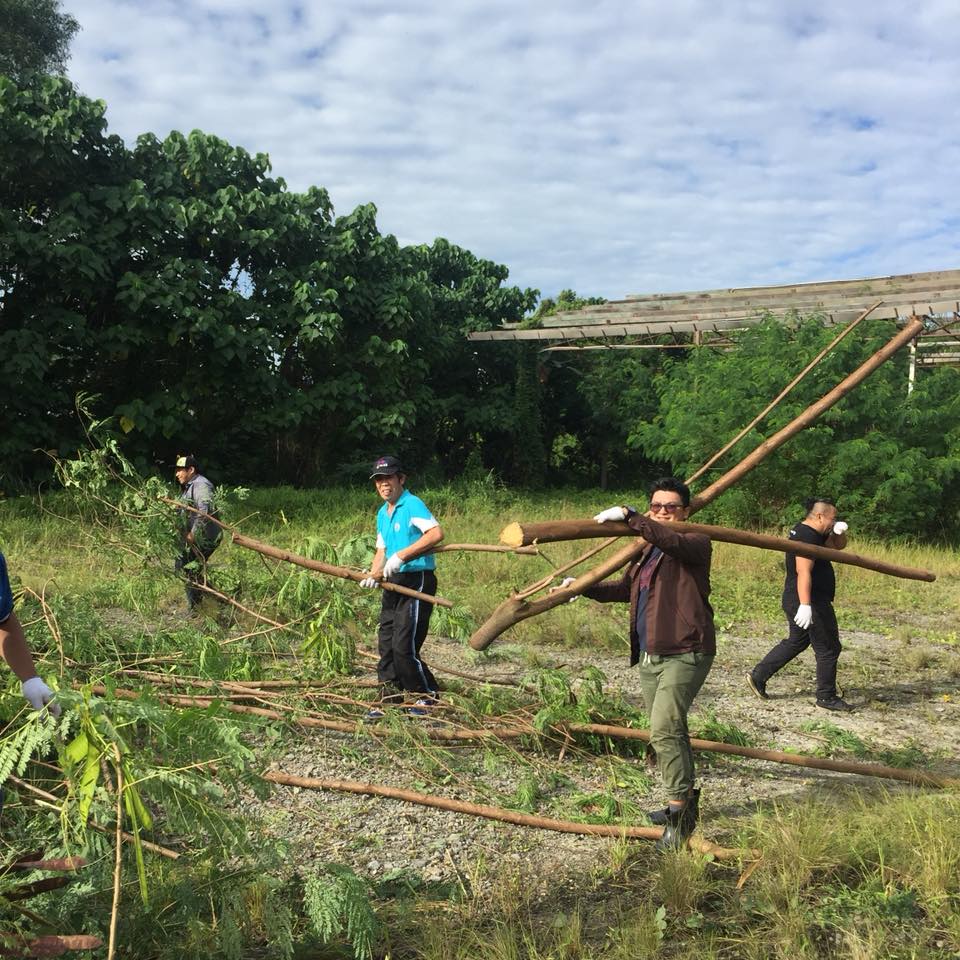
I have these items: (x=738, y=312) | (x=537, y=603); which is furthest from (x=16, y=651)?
(x=738, y=312)

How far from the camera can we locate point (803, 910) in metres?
2.99

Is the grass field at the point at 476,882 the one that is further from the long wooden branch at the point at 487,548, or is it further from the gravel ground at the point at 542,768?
the long wooden branch at the point at 487,548

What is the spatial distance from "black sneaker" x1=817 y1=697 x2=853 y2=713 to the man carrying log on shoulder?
261 centimetres

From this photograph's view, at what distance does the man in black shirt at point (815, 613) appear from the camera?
5.95 meters

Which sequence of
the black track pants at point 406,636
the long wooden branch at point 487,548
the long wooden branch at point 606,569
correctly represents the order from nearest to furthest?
the long wooden branch at point 487,548 → the long wooden branch at point 606,569 → the black track pants at point 406,636

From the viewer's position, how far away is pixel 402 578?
5215mm

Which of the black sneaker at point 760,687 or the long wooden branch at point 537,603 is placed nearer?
the long wooden branch at point 537,603

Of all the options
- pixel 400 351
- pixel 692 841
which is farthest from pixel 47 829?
pixel 400 351

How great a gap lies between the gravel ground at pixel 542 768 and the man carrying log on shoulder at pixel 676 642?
295mm

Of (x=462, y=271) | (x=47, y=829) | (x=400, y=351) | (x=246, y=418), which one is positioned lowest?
(x=47, y=829)

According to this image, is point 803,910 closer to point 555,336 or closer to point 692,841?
point 692,841

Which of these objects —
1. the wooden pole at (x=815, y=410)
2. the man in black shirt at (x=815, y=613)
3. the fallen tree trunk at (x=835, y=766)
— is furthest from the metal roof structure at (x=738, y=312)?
the fallen tree trunk at (x=835, y=766)

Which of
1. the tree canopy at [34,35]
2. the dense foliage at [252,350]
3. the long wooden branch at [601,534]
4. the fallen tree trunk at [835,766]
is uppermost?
the tree canopy at [34,35]

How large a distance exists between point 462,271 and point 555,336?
3442 millimetres
